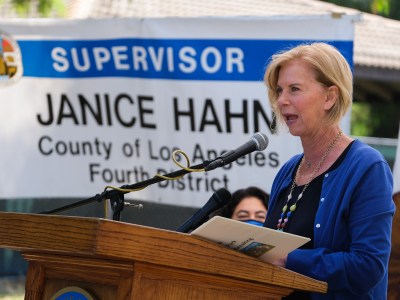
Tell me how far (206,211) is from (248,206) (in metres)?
2.62

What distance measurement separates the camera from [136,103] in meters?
7.51

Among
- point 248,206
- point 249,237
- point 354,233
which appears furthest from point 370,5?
point 249,237

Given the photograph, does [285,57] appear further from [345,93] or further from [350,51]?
[350,51]

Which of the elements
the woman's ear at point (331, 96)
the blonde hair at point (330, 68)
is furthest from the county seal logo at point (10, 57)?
the woman's ear at point (331, 96)

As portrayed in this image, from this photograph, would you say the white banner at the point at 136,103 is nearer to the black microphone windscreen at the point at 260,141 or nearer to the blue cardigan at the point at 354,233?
the black microphone windscreen at the point at 260,141

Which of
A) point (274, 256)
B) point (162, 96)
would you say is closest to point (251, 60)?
point (162, 96)

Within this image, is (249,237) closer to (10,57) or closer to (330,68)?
(330,68)

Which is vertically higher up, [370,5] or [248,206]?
[370,5]

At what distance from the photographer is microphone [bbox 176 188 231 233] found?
3.27m

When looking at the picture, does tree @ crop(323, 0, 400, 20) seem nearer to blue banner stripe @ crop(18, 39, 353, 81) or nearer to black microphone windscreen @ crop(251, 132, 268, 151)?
blue banner stripe @ crop(18, 39, 353, 81)

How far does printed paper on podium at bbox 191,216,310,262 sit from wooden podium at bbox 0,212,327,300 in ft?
0.12

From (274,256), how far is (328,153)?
22.5 inches

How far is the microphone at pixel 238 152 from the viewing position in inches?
127

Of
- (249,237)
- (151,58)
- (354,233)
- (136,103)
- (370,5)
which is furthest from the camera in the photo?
(370,5)
